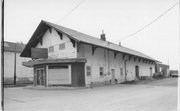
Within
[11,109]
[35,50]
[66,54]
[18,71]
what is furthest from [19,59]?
[11,109]

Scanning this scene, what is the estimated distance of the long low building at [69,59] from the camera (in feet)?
60.0

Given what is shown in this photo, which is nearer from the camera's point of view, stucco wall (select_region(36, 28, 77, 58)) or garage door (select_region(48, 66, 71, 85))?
garage door (select_region(48, 66, 71, 85))

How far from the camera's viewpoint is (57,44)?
20625 mm

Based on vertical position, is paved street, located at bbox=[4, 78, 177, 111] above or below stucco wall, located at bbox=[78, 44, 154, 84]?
below

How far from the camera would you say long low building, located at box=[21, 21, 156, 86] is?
18281mm

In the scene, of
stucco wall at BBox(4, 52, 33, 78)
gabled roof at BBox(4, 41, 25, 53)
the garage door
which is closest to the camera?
the garage door

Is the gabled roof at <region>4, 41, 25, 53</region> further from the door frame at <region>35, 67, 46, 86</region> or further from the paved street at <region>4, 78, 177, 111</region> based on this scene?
the paved street at <region>4, 78, 177, 111</region>

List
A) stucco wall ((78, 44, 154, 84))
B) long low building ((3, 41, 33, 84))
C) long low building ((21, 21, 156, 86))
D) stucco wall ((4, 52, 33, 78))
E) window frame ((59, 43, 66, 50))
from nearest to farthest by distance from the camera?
long low building ((21, 21, 156, 86)) < stucco wall ((78, 44, 154, 84)) < window frame ((59, 43, 66, 50)) < long low building ((3, 41, 33, 84)) < stucco wall ((4, 52, 33, 78))

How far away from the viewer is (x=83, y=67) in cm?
1870

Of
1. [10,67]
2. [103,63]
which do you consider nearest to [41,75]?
[103,63]

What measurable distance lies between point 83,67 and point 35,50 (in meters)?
5.53

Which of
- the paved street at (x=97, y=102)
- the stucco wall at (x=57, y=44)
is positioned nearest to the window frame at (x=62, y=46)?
the stucco wall at (x=57, y=44)

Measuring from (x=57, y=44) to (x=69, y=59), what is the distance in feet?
12.7

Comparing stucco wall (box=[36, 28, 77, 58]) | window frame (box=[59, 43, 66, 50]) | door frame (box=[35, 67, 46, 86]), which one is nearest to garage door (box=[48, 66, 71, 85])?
door frame (box=[35, 67, 46, 86])
